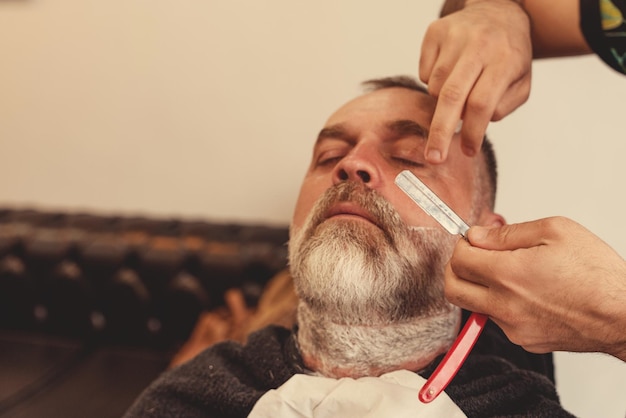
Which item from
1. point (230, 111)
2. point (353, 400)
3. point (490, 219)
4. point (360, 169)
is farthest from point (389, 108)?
point (230, 111)

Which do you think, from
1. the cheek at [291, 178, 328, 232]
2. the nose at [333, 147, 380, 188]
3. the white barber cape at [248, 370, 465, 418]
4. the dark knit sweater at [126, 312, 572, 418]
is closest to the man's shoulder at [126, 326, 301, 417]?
the dark knit sweater at [126, 312, 572, 418]

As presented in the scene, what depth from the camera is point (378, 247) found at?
851 mm

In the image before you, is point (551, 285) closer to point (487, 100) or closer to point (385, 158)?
point (487, 100)

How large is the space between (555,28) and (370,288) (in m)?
0.52

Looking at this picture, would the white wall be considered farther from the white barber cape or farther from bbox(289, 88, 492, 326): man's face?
the white barber cape

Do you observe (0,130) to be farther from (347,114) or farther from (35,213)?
(347,114)

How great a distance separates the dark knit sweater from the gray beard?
65 mm

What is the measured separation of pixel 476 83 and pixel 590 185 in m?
0.36

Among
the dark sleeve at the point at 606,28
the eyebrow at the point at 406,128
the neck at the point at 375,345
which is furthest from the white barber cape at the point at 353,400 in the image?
the dark sleeve at the point at 606,28

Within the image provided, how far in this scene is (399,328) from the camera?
2.93 ft

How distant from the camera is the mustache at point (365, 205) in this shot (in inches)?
34.1

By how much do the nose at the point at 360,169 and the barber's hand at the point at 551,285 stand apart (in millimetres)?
246

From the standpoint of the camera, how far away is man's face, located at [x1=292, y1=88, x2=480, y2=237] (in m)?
0.89

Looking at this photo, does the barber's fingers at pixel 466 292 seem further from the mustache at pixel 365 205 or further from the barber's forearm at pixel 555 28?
the barber's forearm at pixel 555 28
